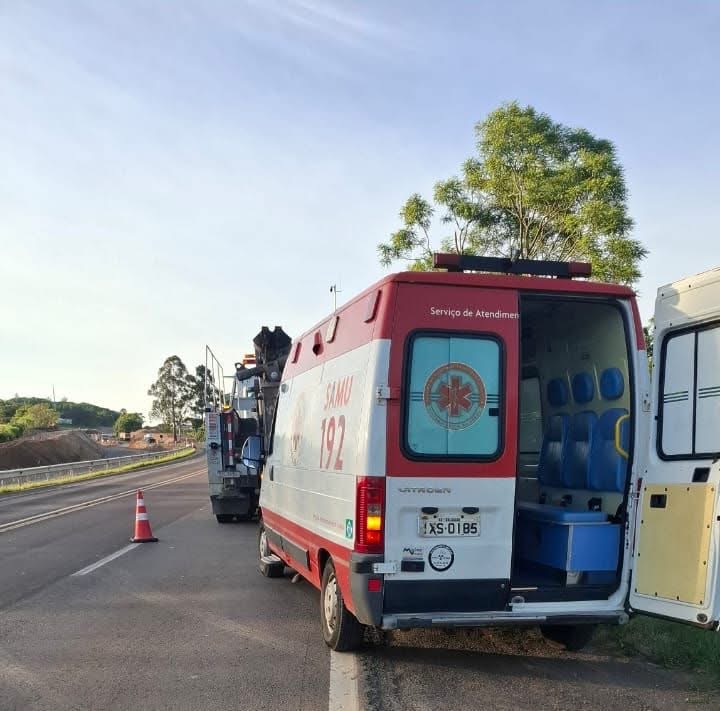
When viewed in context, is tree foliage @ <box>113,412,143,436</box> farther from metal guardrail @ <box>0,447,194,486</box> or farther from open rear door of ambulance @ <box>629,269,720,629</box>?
open rear door of ambulance @ <box>629,269,720,629</box>

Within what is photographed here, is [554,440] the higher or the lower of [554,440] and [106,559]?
the higher

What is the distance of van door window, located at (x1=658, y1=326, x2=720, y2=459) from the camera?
5.39m

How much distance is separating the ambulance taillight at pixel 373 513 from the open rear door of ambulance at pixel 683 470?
1823 millimetres

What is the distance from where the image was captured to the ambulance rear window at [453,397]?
5598 mm

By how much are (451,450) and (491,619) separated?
46.2 inches

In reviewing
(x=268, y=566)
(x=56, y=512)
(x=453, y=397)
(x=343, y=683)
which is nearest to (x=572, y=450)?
(x=453, y=397)

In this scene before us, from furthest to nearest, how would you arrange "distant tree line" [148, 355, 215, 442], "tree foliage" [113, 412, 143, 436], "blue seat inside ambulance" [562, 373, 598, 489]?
1. "tree foliage" [113, 412, 143, 436]
2. "distant tree line" [148, 355, 215, 442]
3. "blue seat inside ambulance" [562, 373, 598, 489]

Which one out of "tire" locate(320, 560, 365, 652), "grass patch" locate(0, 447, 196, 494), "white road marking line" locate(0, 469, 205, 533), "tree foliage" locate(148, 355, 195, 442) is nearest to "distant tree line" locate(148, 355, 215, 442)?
"tree foliage" locate(148, 355, 195, 442)

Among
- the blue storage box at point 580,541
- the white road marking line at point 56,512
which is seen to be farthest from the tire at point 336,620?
the white road marking line at point 56,512

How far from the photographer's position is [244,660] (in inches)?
244

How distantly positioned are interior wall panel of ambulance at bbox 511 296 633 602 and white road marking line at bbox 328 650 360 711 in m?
1.30

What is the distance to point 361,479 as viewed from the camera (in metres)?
5.50

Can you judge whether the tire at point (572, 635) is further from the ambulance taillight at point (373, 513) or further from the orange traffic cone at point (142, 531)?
the orange traffic cone at point (142, 531)

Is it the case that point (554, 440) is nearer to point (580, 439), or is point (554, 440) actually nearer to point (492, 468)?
point (580, 439)
